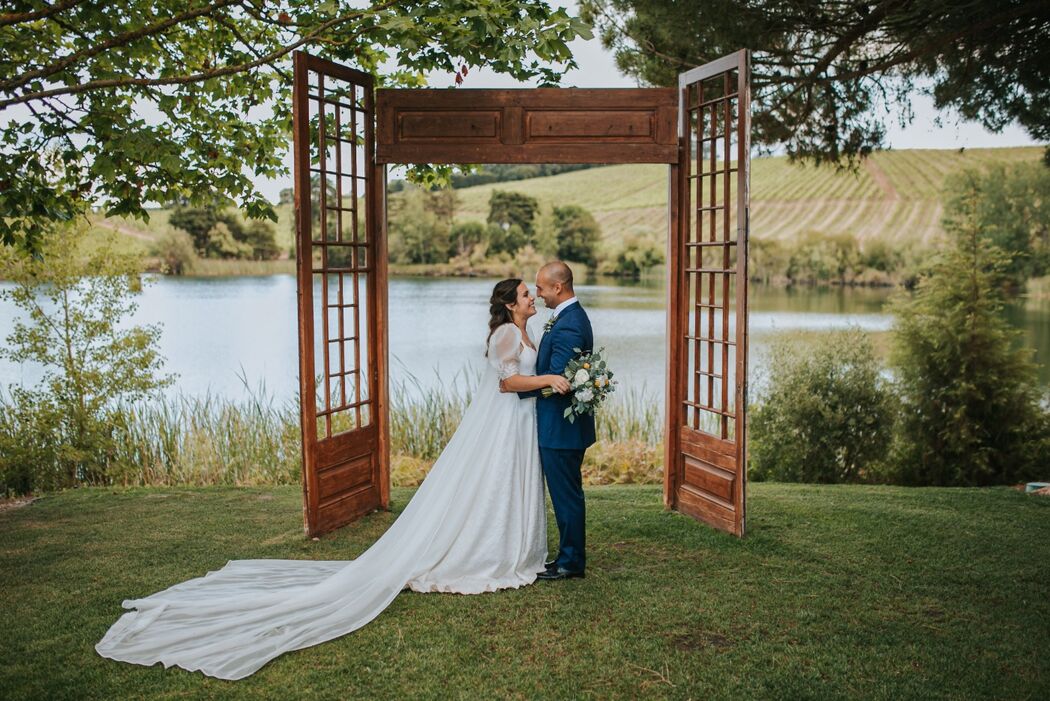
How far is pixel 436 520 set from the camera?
424cm

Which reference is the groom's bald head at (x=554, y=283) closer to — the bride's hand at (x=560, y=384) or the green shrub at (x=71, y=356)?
the bride's hand at (x=560, y=384)

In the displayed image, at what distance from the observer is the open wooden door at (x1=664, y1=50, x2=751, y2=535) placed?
15.8 feet

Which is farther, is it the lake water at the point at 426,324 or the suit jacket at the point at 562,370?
the lake water at the point at 426,324

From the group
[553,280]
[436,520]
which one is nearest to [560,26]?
[553,280]

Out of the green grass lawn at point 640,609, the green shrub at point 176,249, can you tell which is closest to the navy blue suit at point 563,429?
the green grass lawn at point 640,609

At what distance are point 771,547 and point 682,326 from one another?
1.49 metres

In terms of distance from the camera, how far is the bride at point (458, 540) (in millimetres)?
3838

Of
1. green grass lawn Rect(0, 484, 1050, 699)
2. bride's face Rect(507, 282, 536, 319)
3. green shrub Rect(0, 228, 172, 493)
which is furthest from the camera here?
green shrub Rect(0, 228, 172, 493)

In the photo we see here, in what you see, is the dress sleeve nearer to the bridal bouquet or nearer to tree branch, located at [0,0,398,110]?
the bridal bouquet

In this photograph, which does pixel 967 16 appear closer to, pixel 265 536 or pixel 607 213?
pixel 265 536

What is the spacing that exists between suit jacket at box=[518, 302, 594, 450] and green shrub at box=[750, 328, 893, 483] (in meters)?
3.91

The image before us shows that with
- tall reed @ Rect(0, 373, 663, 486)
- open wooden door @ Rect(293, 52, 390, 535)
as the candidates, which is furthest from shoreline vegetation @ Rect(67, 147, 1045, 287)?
open wooden door @ Rect(293, 52, 390, 535)

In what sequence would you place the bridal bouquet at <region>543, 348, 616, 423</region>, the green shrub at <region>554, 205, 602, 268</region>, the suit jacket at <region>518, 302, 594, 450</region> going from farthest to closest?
the green shrub at <region>554, 205, 602, 268</region> → the suit jacket at <region>518, 302, 594, 450</region> → the bridal bouquet at <region>543, 348, 616, 423</region>

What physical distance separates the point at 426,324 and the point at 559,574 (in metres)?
14.4
